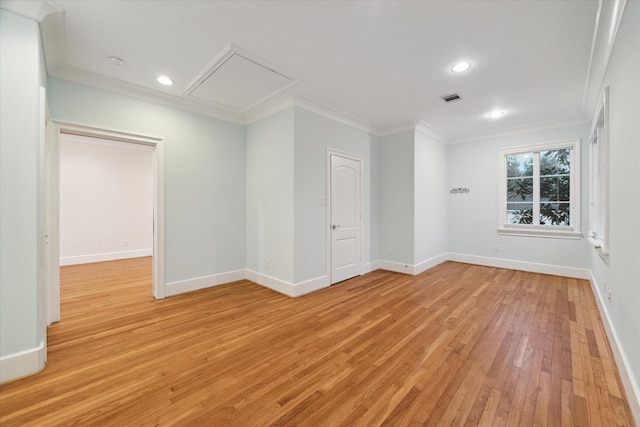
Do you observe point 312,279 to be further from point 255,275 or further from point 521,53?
point 521,53

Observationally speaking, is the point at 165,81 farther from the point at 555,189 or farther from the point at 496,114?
the point at 555,189

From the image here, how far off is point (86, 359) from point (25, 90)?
7.18ft

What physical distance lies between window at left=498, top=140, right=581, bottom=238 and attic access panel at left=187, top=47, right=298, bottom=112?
15.5ft

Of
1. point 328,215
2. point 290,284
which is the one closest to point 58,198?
point 290,284

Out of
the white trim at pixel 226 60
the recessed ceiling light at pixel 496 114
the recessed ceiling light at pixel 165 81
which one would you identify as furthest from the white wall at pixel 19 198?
the recessed ceiling light at pixel 496 114

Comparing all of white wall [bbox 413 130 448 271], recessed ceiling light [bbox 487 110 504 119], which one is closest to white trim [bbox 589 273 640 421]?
white wall [bbox 413 130 448 271]

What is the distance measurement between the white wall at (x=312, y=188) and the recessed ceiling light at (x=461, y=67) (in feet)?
6.08

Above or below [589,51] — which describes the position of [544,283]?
below

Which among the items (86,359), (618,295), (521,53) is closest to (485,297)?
(618,295)

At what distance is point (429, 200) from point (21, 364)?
5734 millimetres

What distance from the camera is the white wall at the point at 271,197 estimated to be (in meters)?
3.73

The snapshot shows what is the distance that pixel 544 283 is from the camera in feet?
13.9

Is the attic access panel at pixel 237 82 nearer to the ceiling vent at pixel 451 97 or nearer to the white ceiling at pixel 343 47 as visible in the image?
the white ceiling at pixel 343 47

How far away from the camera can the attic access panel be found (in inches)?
110
